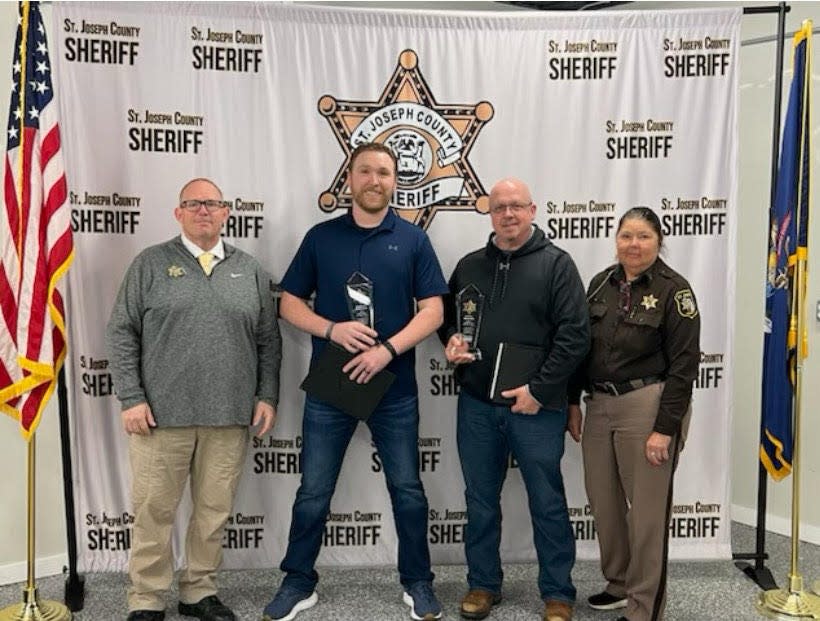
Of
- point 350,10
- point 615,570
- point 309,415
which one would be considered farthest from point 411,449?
point 350,10

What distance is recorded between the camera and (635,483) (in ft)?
9.27

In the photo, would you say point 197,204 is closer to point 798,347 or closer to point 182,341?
point 182,341

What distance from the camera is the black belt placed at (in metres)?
2.81

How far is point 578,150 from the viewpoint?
135 inches

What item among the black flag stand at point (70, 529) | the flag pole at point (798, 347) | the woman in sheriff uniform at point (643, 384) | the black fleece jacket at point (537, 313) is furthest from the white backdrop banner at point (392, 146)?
the woman in sheriff uniform at point (643, 384)

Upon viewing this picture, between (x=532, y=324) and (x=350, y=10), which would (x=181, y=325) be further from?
(x=350, y=10)

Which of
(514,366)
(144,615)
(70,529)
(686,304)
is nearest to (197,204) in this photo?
(514,366)

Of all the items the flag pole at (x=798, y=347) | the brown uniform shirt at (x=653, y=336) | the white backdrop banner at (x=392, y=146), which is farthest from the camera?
the white backdrop banner at (x=392, y=146)

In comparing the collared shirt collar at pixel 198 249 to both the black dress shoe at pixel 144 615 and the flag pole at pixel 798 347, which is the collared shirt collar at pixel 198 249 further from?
the flag pole at pixel 798 347

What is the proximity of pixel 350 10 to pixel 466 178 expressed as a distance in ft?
2.96

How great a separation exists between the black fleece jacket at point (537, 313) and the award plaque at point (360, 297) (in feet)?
1.40

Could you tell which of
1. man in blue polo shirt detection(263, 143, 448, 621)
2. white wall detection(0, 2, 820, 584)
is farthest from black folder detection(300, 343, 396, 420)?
white wall detection(0, 2, 820, 584)

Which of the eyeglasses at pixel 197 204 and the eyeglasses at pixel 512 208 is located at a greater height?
the eyeglasses at pixel 197 204

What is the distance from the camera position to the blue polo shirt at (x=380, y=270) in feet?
9.79
